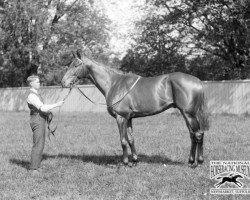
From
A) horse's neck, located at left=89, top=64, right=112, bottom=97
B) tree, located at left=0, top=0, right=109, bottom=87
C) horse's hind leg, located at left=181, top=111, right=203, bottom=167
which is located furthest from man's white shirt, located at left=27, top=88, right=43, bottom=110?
tree, located at left=0, top=0, right=109, bottom=87

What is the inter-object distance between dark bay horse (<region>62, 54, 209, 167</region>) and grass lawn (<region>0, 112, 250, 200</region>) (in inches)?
26.6

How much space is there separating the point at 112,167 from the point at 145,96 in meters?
1.69

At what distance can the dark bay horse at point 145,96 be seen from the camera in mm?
7375

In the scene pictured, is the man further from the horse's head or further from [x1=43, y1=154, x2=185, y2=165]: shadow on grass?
[x1=43, y1=154, x2=185, y2=165]: shadow on grass

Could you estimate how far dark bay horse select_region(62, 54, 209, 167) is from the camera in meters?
7.37

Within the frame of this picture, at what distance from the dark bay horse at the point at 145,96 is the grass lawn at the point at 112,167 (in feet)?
2.22

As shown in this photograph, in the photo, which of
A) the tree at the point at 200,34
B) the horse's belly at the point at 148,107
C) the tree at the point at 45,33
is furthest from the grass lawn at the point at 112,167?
the tree at the point at 45,33

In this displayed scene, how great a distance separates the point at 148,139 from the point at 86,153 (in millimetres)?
2489

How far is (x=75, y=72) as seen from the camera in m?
7.93

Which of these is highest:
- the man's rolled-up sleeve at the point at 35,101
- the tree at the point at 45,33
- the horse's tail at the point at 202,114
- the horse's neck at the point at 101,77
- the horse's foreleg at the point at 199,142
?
the horse's neck at the point at 101,77

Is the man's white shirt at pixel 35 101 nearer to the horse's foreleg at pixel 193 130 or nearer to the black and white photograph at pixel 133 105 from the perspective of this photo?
the black and white photograph at pixel 133 105

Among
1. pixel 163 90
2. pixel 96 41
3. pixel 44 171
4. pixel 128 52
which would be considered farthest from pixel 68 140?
pixel 96 41

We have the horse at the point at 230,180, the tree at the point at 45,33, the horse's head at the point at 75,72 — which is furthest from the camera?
the tree at the point at 45,33

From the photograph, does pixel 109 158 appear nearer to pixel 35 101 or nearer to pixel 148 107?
pixel 148 107
